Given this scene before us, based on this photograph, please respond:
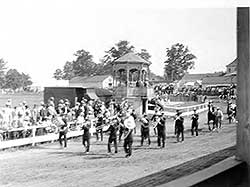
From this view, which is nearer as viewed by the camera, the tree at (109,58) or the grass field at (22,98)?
the grass field at (22,98)

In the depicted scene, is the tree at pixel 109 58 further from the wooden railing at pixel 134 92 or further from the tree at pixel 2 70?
the tree at pixel 2 70

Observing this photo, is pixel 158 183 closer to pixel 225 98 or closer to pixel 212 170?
pixel 212 170

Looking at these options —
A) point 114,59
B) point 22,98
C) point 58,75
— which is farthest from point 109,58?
point 22,98

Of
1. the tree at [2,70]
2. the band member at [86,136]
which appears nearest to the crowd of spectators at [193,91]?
the band member at [86,136]

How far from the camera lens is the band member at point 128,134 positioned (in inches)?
84.0

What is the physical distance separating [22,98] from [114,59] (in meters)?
0.53

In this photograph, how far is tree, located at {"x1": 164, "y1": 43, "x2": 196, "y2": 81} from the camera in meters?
2.31

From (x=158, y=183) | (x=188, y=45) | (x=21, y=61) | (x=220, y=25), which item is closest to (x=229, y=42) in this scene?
(x=220, y=25)

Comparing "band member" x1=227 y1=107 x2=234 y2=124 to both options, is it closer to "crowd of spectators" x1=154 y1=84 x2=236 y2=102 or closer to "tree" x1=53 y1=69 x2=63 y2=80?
"crowd of spectators" x1=154 y1=84 x2=236 y2=102

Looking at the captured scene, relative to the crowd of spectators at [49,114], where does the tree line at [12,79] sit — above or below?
above

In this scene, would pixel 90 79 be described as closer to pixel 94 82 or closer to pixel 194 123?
pixel 94 82

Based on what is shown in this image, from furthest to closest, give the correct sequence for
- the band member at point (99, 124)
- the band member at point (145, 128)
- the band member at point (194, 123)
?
1. the band member at point (194, 123)
2. the band member at point (145, 128)
3. the band member at point (99, 124)

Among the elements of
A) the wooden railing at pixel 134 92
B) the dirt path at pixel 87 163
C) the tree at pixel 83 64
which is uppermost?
the tree at pixel 83 64

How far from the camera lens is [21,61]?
1.86 metres
